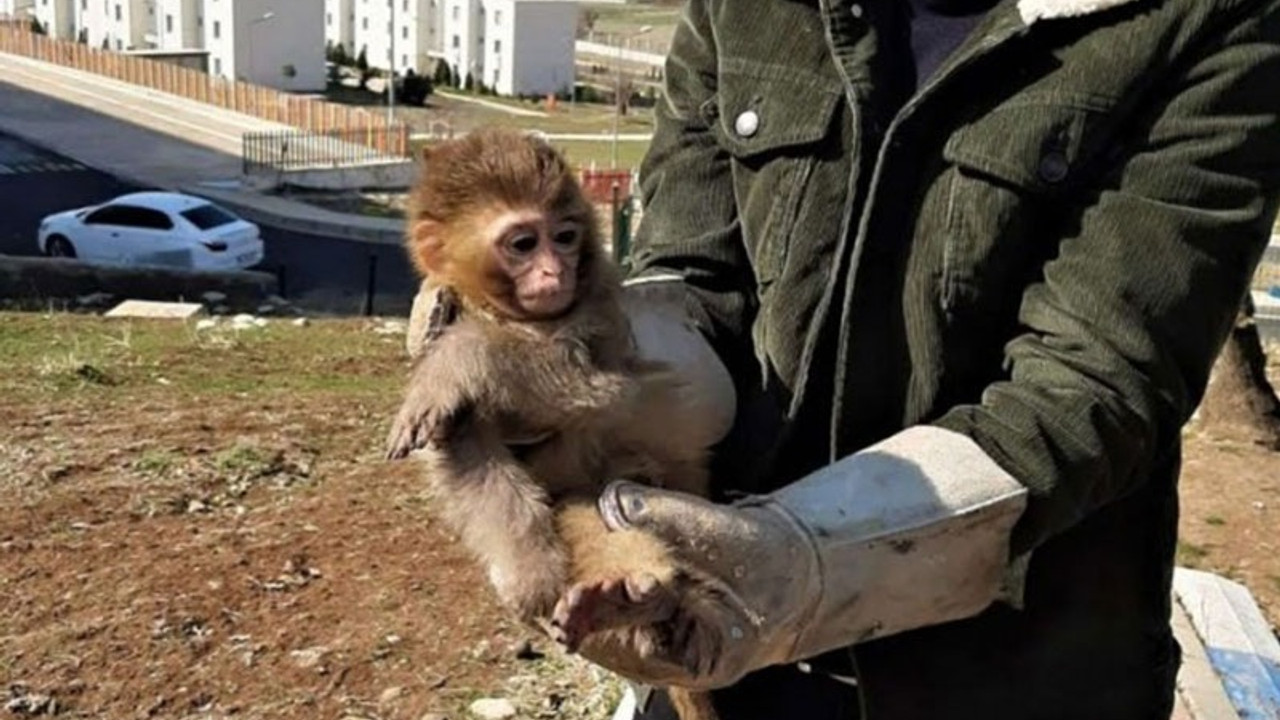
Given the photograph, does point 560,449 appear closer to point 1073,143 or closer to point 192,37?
point 1073,143

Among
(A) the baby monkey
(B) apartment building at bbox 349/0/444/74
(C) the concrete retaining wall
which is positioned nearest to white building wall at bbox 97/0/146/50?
(B) apartment building at bbox 349/0/444/74

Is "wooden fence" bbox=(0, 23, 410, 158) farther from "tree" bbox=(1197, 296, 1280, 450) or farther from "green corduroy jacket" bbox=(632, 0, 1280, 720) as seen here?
"green corduroy jacket" bbox=(632, 0, 1280, 720)

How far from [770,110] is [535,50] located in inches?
2444

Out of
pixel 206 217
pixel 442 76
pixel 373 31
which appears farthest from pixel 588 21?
pixel 206 217

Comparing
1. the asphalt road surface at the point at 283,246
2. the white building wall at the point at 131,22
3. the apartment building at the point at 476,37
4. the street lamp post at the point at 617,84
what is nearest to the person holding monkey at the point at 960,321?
the asphalt road surface at the point at 283,246

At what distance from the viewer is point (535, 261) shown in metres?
1.96

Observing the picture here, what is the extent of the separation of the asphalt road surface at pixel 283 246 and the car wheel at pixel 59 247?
59 centimetres

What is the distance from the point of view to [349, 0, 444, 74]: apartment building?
66.3 meters

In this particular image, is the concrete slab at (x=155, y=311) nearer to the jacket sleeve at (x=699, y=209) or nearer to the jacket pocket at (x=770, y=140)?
the jacket sleeve at (x=699, y=209)

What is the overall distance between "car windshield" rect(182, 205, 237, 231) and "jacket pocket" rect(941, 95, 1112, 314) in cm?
2097

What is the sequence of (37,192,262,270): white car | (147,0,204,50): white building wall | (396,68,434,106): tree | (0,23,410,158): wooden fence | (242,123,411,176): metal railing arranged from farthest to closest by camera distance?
(147,0,204,50): white building wall < (396,68,434,106): tree < (0,23,410,158): wooden fence < (242,123,411,176): metal railing < (37,192,262,270): white car

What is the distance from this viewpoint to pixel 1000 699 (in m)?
2.14

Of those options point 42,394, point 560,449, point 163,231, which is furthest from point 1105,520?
point 163,231

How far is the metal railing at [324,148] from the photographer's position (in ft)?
107
